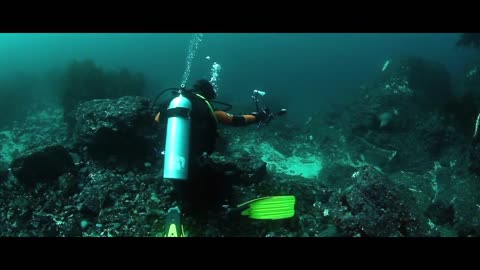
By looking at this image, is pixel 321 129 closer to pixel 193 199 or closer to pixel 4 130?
pixel 193 199

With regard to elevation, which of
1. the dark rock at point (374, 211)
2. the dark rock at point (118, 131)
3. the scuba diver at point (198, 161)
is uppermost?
the dark rock at point (118, 131)

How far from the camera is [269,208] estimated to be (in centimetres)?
585

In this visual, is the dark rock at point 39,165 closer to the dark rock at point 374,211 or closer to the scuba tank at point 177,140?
the scuba tank at point 177,140

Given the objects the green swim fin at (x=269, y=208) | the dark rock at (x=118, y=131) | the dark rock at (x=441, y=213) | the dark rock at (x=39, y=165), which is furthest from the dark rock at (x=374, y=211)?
the dark rock at (x=39, y=165)

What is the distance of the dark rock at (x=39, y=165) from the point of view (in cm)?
750

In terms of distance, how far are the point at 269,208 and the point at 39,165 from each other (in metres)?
5.49

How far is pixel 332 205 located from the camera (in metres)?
6.00

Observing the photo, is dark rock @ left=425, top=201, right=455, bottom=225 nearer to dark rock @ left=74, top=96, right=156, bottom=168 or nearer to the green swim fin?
the green swim fin

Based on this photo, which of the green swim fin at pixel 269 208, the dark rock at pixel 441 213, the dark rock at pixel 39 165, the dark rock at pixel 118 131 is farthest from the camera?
the dark rock at pixel 118 131

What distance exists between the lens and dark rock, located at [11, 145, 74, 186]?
24.6 feet
